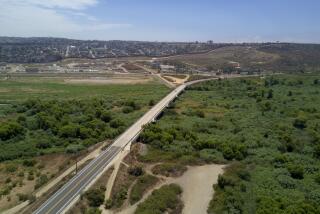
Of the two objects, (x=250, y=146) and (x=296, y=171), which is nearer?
(x=296, y=171)

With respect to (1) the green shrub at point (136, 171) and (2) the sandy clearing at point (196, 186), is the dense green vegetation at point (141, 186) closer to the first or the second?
(2) the sandy clearing at point (196, 186)

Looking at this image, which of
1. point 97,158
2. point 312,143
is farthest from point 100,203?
point 312,143

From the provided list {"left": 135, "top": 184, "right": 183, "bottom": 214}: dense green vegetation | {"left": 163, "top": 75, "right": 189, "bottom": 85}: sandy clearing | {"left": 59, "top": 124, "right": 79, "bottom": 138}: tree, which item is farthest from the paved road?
{"left": 163, "top": 75, "right": 189, "bottom": 85}: sandy clearing

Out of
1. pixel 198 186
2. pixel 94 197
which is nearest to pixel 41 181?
pixel 94 197

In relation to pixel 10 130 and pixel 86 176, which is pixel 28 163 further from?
pixel 10 130

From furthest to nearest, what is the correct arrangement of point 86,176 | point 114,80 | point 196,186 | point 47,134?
point 114,80 → point 47,134 → point 196,186 → point 86,176

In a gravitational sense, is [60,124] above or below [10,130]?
above

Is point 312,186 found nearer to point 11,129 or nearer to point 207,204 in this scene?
point 207,204
